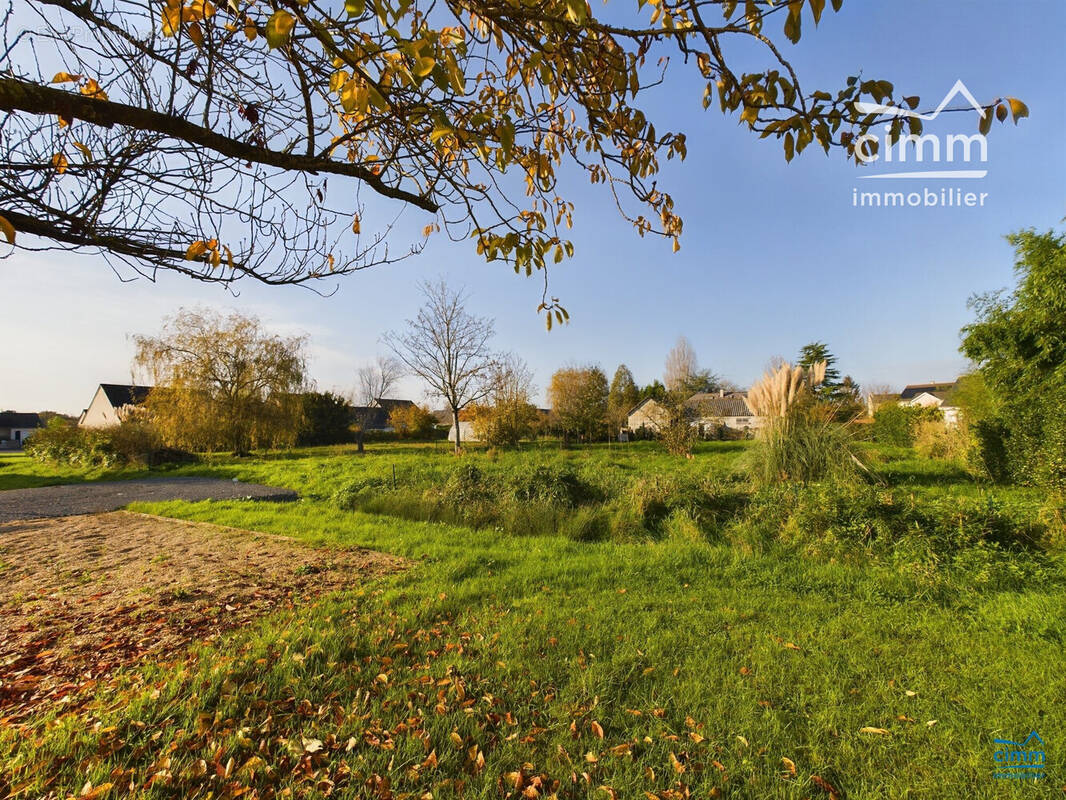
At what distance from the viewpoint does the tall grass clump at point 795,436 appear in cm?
728

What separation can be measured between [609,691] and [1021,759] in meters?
1.70

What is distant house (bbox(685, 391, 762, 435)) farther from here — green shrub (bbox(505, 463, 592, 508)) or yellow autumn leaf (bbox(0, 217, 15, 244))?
yellow autumn leaf (bbox(0, 217, 15, 244))

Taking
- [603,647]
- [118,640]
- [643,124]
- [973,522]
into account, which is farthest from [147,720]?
[973,522]

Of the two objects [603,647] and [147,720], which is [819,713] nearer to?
[603,647]

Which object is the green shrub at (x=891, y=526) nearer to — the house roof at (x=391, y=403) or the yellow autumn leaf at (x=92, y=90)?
the yellow autumn leaf at (x=92, y=90)

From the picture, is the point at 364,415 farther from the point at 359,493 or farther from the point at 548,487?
the point at 548,487

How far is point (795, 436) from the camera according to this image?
7.66 meters

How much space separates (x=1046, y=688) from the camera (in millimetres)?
2242

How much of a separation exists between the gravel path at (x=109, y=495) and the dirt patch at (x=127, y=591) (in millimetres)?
2650

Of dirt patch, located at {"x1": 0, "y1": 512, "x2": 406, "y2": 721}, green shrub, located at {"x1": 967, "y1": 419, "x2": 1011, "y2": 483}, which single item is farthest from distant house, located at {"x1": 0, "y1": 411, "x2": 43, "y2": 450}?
green shrub, located at {"x1": 967, "y1": 419, "x2": 1011, "y2": 483}

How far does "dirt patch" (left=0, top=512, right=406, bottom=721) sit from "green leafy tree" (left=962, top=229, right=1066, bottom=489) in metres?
9.77

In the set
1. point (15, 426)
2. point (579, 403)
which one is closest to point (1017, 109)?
point (579, 403)

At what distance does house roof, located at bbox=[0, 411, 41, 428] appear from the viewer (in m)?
56.5

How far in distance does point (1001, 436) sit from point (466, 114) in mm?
10925
